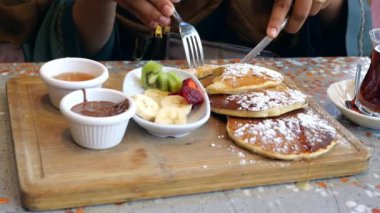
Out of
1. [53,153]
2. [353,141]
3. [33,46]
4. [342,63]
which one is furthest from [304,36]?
[53,153]

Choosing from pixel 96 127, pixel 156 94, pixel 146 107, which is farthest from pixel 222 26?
pixel 96 127

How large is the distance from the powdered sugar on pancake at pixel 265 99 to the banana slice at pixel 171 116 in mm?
138

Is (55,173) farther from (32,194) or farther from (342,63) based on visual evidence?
(342,63)

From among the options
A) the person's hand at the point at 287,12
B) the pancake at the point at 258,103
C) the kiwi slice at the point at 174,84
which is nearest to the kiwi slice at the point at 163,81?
the kiwi slice at the point at 174,84

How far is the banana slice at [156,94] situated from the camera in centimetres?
117

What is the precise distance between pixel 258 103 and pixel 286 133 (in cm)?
11

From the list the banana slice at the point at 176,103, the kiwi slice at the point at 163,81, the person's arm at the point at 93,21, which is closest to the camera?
the banana slice at the point at 176,103

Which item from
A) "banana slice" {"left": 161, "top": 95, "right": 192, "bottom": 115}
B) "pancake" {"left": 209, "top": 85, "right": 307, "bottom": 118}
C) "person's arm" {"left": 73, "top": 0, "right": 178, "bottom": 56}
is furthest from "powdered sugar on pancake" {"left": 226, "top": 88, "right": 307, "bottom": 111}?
"person's arm" {"left": 73, "top": 0, "right": 178, "bottom": 56}

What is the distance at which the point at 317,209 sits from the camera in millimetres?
921

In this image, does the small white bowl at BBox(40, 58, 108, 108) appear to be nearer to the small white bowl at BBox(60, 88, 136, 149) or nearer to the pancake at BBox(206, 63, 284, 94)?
the small white bowl at BBox(60, 88, 136, 149)

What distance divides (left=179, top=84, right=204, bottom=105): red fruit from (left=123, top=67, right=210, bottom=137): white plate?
13mm

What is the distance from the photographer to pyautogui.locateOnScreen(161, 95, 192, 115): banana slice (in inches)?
43.7

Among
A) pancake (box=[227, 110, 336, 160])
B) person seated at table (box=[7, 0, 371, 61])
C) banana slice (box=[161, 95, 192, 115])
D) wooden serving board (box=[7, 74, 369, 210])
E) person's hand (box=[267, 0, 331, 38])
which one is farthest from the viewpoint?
person seated at table (box=[7, 0, 371, 61])

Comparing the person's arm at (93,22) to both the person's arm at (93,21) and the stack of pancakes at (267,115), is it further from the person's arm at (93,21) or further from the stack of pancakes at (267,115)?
the stack of pancakes at (267,115)
